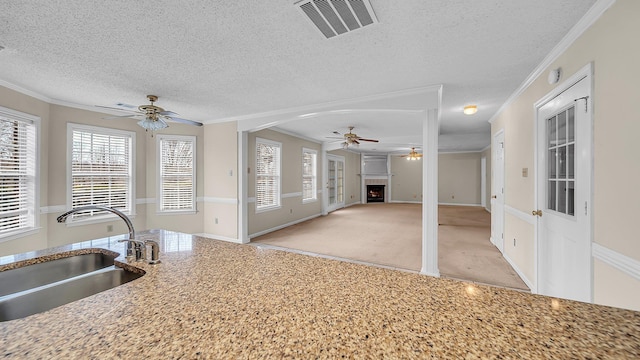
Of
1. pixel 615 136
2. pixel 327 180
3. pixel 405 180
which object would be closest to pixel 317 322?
pixel 615 136

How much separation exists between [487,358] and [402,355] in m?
0.19

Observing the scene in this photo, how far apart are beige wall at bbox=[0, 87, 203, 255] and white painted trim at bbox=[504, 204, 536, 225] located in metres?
5.97

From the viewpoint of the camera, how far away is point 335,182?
9.09m

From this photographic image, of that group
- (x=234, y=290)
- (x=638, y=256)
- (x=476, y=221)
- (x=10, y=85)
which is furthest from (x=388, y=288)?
(x=476, y=221)

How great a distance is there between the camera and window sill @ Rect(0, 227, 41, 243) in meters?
3.07

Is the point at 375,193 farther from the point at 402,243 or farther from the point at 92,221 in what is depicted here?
the point at 92,221

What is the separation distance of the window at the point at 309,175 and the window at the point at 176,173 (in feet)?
9.53

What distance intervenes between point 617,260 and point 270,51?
2.90 meters

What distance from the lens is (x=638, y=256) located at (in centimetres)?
137

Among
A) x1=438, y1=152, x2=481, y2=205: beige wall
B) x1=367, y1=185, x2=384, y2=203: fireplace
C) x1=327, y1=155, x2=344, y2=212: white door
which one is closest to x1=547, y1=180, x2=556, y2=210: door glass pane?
x1=327, y1=155, x2=344, y2=212: white door

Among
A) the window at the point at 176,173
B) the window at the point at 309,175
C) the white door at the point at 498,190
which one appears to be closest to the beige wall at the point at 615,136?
the white door at the point at 498,190

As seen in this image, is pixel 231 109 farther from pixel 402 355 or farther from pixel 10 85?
pixel 402 355

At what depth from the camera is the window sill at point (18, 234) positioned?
307 centimetres

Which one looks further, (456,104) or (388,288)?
(456,104)
